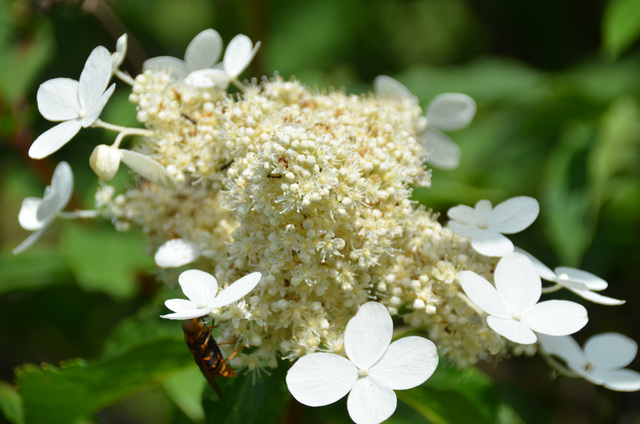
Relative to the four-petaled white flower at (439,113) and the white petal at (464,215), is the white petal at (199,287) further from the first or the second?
the four-petaled white flower at (439,113)

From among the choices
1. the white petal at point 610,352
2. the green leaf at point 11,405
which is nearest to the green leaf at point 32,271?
the green leaf at point 11,405

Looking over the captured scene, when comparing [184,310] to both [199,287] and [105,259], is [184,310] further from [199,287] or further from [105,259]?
[105,259]

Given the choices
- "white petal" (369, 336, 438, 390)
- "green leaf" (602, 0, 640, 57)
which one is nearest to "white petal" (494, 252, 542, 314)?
"white petal" (369, 336, 438, 390)

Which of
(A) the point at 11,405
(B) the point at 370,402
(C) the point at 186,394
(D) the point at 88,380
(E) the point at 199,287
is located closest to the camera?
(B) the point at 370,402

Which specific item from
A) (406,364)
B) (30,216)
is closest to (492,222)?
(406,364)

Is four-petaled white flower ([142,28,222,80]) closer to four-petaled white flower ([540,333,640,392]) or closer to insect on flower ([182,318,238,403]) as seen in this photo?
insect on flower ([182,318,238,403])

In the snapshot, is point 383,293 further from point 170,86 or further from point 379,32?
point 379,32
